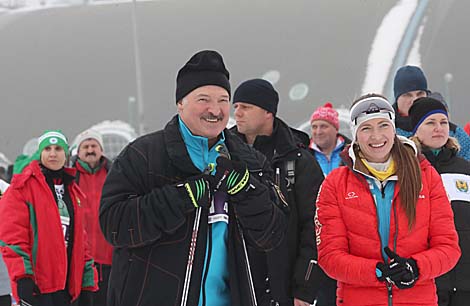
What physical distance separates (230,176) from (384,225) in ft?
2.79

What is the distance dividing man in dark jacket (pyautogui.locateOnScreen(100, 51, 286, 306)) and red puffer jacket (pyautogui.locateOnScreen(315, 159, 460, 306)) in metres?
0.41

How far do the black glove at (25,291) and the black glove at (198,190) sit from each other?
7.36 ft

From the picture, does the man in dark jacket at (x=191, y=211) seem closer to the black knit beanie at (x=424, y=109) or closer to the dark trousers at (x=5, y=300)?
the black knit beanie at (x=424, y=109)

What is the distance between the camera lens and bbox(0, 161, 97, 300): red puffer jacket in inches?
164

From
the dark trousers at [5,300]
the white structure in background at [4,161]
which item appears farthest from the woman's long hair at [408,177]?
the white structure in background at [4,161]

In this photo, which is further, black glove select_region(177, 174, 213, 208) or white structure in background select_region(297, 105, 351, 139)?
white structure in background select_region(297, 105, 351, 139)

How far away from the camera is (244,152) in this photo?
2.57 m

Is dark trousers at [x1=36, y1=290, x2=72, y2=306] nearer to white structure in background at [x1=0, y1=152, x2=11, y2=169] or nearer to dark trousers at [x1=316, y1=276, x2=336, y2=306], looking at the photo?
dark trousers at [x1=316, y1=276, x2=336, y2=306]

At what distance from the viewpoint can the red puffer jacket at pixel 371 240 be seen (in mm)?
2705

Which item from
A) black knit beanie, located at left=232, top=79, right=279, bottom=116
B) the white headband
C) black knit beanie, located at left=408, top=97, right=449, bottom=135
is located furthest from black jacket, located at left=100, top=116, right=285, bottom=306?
black knit beanie, located at left=408, top=97, right=449, bottom=135

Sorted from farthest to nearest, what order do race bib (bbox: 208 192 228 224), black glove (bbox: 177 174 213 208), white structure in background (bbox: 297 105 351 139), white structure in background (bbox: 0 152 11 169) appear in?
white structure in background (bbox: 0 152 11 169) < white structure in background (bbox: 297 105 351 139) < race bib (bbox: 208 192 228 224) < black glove (bbox: 177 174 213 208)

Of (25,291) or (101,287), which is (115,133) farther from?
(25,291)

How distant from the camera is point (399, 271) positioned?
2.59 metres

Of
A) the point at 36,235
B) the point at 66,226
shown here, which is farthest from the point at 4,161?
the point at 36,235
